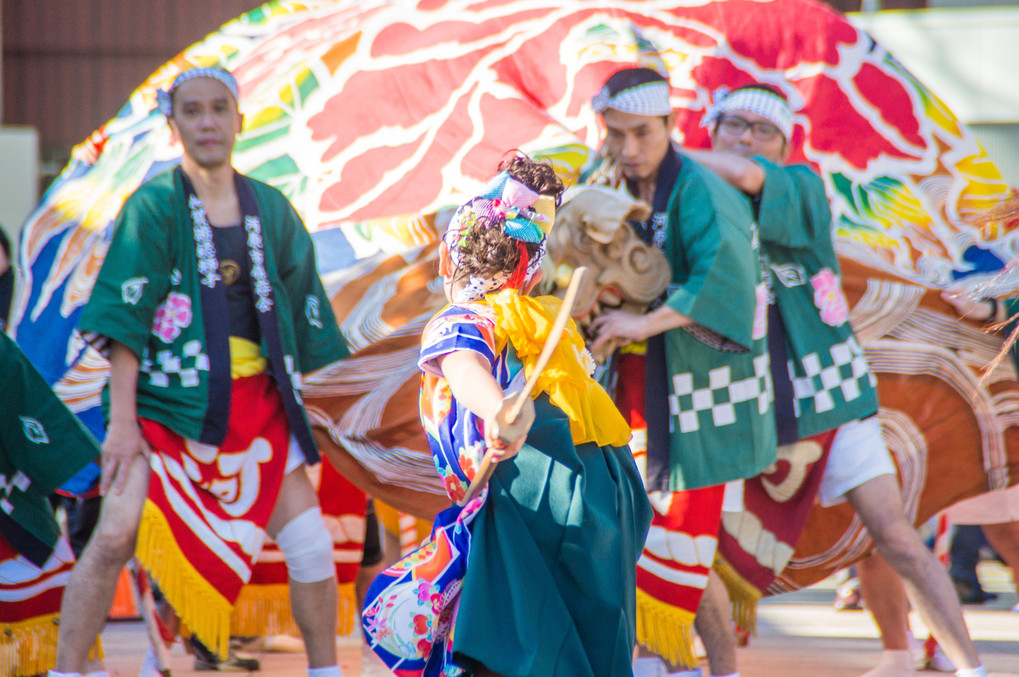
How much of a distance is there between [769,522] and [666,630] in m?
0.42

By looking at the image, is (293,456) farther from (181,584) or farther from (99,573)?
(99,573)

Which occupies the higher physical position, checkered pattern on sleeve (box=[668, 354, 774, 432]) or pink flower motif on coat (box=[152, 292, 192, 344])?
pink flower motif on coat (box=[152, 292, 192, 344])

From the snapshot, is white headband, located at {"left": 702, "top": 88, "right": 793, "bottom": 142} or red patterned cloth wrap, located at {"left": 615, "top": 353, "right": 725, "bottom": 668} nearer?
red patterned cloth wrap, located at {"left": 615, "top": 353, "right": 725, "bottom": 668}

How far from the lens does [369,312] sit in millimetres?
3146

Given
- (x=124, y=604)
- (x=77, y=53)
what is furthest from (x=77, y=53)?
(x=124, y=604)

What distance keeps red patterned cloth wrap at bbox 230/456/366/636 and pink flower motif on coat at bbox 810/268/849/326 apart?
4.44 feet

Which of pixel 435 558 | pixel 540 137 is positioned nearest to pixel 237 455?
pixel 435 558

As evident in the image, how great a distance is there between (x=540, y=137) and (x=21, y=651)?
185cm

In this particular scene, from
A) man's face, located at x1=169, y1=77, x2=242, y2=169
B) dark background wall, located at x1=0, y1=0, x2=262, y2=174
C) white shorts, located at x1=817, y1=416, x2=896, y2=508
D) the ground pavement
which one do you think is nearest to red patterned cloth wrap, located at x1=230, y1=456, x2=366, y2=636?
the ground pavement

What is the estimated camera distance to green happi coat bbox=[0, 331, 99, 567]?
2.72 m

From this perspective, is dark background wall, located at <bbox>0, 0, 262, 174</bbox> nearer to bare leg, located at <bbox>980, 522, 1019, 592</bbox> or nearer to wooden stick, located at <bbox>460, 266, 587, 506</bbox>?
bare leg, located at <bbox>980, 522, 1019, 592</bbox>

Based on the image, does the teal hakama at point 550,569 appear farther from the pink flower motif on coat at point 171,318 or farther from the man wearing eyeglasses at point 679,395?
the pink flower motif on coat at point 171,318

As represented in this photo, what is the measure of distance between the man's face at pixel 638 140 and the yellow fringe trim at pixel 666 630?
0.98 m

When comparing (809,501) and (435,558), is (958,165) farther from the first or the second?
(435,558)
